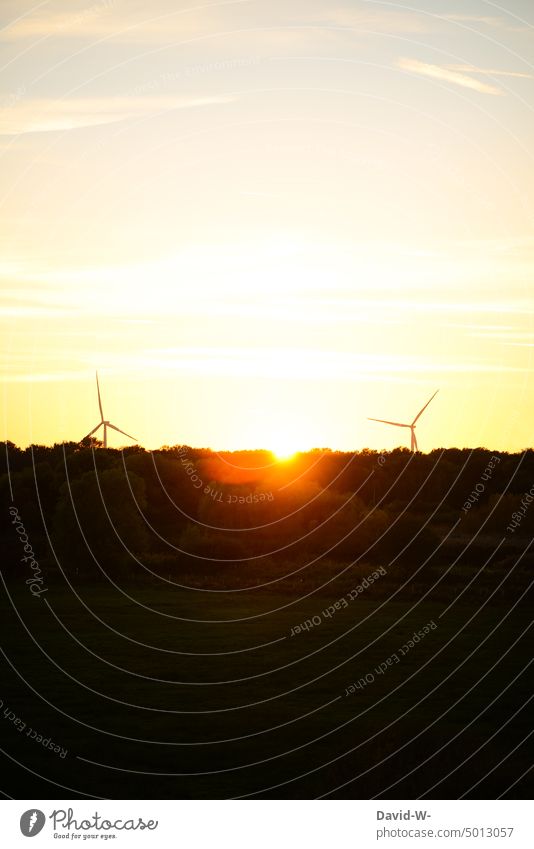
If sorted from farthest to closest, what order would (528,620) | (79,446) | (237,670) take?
(79,446) < (528,620) < (237,670)

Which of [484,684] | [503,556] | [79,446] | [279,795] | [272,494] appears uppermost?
[79,446]

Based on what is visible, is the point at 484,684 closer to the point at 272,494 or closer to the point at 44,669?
the point at 44,669

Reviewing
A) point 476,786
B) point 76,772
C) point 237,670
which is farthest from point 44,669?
point 476,786

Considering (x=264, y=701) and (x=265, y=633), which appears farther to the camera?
(x=265, y=633)

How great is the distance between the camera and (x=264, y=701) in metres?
40.4

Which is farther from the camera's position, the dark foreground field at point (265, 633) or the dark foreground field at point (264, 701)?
the dark foreground field at point (265, 633)

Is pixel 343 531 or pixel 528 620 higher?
pixel 343 531

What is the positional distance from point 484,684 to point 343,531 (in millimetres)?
42972

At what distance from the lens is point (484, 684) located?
42.8 metres

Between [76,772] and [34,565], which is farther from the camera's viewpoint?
[34,565]

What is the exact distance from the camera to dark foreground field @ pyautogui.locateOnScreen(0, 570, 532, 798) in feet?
101

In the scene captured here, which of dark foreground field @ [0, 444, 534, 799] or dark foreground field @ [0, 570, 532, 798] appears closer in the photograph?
dark foreground field @ [0, 570, 532, 798]

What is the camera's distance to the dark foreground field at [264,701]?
101 ft

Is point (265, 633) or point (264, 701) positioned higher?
point (265, 633)
